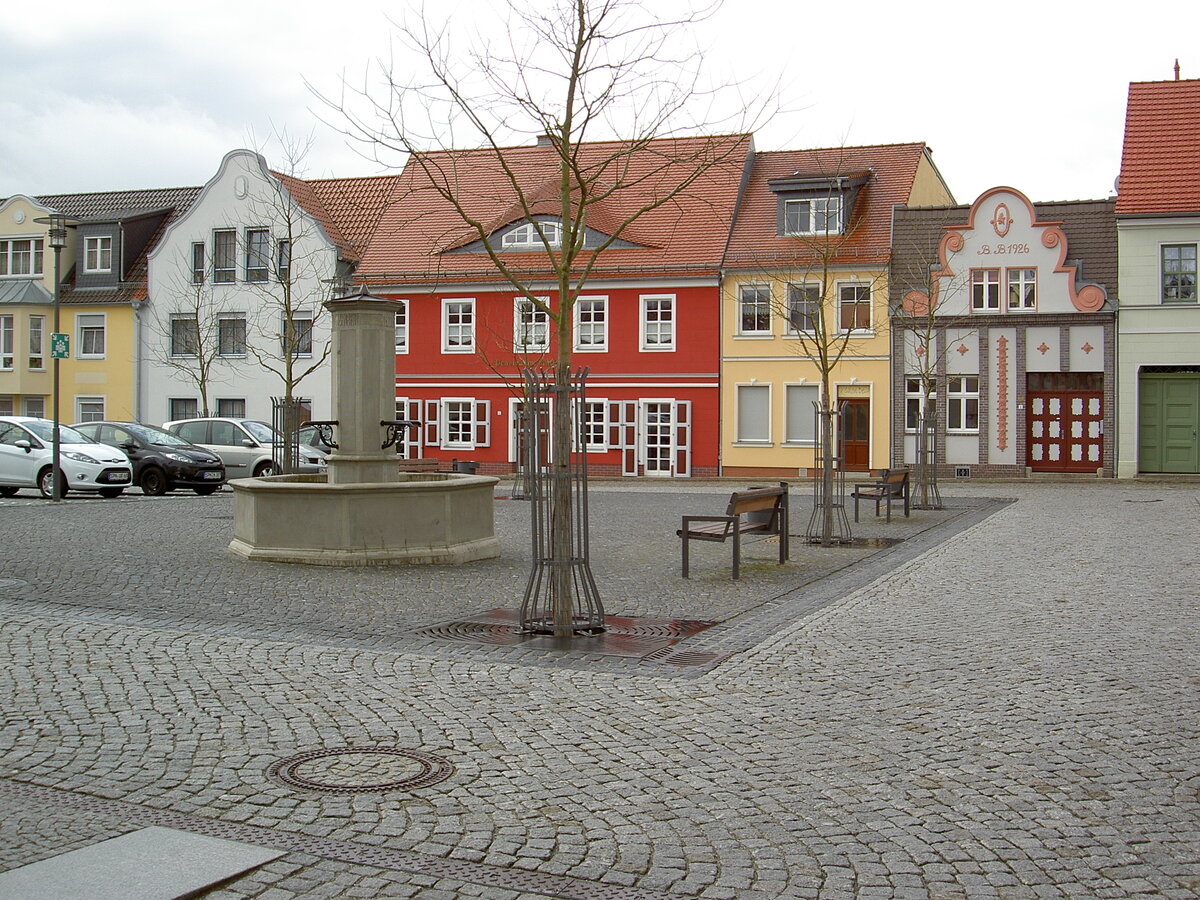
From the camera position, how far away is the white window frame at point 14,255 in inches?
1932

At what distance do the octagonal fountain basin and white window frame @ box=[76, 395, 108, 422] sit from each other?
36.2 metres

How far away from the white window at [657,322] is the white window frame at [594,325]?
4.47ft

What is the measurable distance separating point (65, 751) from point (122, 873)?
74.1 inches

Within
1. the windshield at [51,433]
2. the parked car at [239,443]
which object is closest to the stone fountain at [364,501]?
the windshield at [51,433]

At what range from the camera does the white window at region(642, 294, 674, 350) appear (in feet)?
136

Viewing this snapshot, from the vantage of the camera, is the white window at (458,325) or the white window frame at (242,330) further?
the white window frame at (242,330)

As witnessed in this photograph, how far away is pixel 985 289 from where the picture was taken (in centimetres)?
3794

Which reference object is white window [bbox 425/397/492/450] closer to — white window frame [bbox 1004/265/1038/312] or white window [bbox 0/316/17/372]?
white window [bbox 0/316/17/372]

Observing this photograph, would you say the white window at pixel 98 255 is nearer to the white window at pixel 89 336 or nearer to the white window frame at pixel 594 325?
the white window at pixel 89 336

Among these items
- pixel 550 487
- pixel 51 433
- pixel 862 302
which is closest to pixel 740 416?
pixel 862 302

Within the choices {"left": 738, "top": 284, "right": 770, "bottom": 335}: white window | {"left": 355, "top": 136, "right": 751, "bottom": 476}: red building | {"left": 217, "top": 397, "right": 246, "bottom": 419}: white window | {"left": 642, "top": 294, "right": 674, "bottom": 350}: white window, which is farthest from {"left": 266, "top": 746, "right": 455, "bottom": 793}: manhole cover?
{"left": 217, "top": 397, "right": 246, "bottom": 419}: white window

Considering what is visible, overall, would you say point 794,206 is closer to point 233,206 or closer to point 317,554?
point 233,206

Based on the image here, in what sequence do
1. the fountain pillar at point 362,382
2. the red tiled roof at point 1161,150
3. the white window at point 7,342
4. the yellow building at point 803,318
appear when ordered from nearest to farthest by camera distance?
the fountain pillar at point 362,382
the red tiled roof at point 1161,150
the yellow building at point 803,318
the white window at point 7,342

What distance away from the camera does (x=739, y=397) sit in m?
40.5
